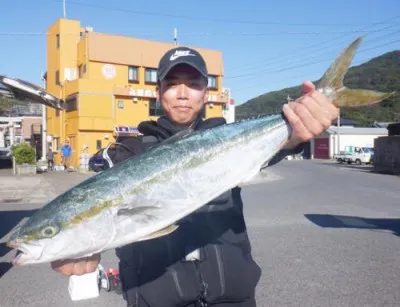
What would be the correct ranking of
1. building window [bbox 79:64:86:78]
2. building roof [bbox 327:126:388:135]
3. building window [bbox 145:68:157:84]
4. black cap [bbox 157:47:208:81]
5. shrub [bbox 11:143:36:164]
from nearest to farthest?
black cap [bbox 157:47:208:81] < shrub [bbox 11:143:36:164] < building window [bbox 79:64:86:78] < building window [bbox 145:68:157:84] < building roof [bbox 327:126:388:135]

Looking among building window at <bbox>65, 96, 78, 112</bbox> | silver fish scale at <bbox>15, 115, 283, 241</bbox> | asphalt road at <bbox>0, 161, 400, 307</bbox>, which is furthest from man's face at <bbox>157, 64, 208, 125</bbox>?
building window at <bbox>65, 96, 78, 112</bbox>

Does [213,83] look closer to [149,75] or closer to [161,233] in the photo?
[149,75]

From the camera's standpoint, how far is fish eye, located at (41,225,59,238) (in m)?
2.12

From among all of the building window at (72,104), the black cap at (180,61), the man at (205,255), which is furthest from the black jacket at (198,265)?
the building window at (72,104)

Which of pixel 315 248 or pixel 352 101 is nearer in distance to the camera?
pixel 352 101

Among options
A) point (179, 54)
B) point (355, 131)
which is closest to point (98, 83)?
point (179, 54)

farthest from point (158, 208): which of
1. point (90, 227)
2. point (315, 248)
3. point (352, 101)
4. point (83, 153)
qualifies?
point (83, 153)

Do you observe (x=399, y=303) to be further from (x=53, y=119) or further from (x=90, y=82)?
(x=53, y=119)

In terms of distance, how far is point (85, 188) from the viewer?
7.52 feet

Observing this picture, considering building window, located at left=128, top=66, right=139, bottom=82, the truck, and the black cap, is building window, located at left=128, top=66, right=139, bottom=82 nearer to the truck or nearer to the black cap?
the truck

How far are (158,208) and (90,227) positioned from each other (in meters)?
0.36

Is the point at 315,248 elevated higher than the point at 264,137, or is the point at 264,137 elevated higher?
the point at 264,137

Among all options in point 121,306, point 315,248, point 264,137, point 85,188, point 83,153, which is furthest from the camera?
point 83,153

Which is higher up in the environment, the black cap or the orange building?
the orange building
